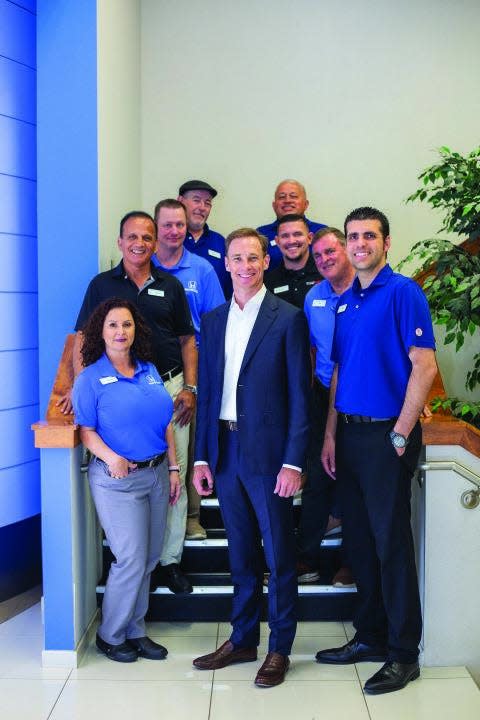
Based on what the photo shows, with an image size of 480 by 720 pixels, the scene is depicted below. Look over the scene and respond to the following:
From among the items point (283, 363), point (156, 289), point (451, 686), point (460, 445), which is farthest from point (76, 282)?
point (451, 686)

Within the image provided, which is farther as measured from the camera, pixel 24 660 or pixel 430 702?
pixel 24 660

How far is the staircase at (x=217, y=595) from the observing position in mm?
3838

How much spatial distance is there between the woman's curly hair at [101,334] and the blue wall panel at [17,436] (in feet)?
3.48

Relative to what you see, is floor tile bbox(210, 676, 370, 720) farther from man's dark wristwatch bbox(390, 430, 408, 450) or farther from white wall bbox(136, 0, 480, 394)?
white wall bbox(136, 0, 480, 394)

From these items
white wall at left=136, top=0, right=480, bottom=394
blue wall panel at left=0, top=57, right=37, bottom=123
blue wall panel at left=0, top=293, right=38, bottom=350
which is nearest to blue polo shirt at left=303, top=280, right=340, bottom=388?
blue wall panel at left=0, top=293, right=38, bottom=350

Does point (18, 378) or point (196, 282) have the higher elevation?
point (196, 282)

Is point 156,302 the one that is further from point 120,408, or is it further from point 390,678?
→ point 390,678

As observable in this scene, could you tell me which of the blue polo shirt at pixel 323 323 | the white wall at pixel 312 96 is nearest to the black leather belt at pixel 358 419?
the blue polo shirt at pixel 323 323

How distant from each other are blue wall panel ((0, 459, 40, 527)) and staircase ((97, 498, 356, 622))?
67cm

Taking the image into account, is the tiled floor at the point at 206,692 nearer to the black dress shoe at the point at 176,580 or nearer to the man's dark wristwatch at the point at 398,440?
the black dress shoe at the point at 176,580

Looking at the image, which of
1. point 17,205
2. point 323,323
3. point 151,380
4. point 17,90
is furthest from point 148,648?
point 17,90

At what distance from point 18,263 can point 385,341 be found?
7.22 feet

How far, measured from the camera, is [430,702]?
3.13 meters

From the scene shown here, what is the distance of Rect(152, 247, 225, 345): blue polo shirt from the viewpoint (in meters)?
4.14
